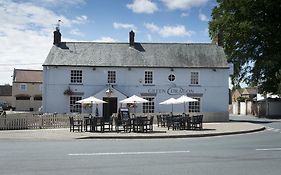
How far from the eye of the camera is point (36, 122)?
2750cm

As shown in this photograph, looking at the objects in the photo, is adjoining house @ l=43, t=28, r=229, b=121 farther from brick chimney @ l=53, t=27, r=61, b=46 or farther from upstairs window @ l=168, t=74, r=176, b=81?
brick chimney @ l=53, t=27, r=61, b=46

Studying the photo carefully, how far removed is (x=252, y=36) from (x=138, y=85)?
16158 millimetres

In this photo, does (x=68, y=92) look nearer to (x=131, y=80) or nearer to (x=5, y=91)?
(x=131, y=80)

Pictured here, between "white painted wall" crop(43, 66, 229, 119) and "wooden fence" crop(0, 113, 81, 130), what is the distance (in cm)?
1107

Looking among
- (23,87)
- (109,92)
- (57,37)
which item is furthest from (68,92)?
(23,87)

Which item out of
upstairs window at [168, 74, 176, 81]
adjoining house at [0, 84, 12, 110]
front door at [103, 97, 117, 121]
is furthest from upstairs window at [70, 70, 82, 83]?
adjoining house at [0, 84, 12, 110]

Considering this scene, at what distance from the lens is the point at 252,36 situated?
4775 cm

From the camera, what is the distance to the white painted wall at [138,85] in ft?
130

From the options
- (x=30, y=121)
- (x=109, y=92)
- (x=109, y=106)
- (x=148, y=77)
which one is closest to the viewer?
(x=30, y=121)

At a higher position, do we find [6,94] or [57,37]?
[57,37]

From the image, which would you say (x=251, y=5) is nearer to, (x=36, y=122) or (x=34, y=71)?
(x=36, y=122)

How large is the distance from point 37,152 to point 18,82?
6371cm

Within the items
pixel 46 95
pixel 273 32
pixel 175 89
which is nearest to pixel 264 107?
pixel 273 32

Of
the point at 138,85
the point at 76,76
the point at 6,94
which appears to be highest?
the point at 76,76
